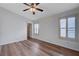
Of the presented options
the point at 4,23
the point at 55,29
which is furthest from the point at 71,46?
the point at 4,23

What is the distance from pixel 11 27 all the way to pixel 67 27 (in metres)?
3.33

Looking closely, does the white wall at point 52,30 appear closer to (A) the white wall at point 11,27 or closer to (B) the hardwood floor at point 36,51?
(B) the hardwood floor at point 36,51

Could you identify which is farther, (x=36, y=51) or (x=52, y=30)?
Result: (x=52, y=30)

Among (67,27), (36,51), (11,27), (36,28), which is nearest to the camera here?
(36,51)

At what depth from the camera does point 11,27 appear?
5.46 m

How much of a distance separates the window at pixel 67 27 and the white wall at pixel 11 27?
2.37m

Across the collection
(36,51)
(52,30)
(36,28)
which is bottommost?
(36,51)

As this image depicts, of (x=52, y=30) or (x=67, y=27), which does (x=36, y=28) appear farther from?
(x=67, y=27)

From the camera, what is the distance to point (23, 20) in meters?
5.55

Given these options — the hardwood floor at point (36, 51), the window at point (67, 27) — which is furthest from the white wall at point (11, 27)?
the window at point (67, 27)

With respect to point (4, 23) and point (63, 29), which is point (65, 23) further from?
point (4, 23)

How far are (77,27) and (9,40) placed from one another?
383 centimetres

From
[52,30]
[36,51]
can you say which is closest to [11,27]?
[52,30]

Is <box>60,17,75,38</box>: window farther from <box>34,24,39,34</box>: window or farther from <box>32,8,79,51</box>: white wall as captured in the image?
<box>34,24,39,34</box>: window
